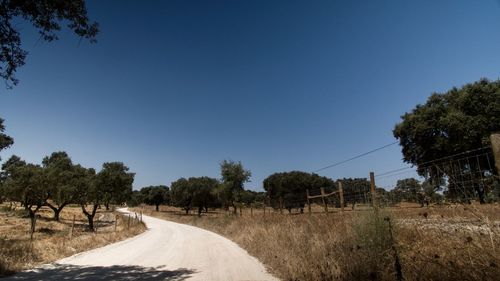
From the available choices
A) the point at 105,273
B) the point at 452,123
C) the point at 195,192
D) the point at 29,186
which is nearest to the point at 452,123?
the point at 452,123

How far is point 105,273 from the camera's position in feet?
34.2

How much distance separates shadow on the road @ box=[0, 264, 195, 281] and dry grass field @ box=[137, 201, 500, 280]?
3.20m

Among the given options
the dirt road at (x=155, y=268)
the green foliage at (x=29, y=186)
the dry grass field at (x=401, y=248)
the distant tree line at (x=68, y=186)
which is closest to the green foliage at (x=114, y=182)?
the distant tree line at (x=68, y=186)

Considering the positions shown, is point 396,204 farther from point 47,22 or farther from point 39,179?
point 39,179

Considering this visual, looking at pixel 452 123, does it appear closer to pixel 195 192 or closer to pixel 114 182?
pixel 114 182

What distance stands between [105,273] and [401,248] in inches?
356

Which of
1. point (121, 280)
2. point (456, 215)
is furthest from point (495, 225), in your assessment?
point (121, 280)

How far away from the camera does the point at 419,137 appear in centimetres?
3516

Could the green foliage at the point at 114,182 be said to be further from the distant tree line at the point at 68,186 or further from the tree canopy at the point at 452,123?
the tree canopy at the point at 452,123

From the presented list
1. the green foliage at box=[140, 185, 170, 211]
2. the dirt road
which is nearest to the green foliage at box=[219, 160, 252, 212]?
the dirt road

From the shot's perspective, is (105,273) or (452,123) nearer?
(105,273)

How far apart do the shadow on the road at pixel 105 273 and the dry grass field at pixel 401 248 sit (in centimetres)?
320

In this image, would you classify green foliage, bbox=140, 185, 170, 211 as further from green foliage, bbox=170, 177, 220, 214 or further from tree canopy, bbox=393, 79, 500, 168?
tree canopy, bbox=393, 79, 500, 168

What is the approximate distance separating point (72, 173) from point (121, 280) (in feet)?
118
